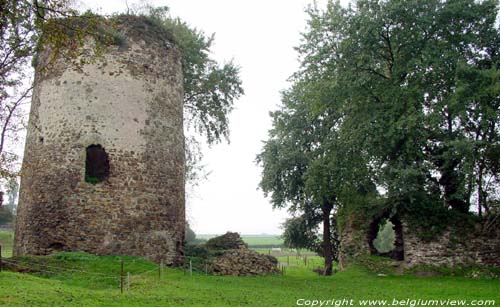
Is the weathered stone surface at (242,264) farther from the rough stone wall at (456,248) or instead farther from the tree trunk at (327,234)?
the tree trunk at (327,234)

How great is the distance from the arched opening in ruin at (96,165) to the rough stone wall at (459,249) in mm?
12563

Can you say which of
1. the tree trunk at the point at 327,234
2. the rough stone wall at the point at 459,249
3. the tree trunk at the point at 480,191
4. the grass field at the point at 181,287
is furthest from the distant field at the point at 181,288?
the tree trunk at the point at 327,234

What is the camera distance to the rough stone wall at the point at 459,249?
19.5 meters

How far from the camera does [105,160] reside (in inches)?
724

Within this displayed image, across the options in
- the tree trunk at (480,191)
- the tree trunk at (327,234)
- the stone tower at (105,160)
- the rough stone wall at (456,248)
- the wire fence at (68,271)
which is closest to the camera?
the wire fence at (68,271)

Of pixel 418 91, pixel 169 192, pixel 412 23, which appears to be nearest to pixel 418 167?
pixel 418 91

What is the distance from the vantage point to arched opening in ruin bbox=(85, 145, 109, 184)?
712 inches

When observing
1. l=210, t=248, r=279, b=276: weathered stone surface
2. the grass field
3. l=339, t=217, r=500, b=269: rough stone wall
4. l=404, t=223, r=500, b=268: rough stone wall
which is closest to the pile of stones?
l=210, t=248, r=279, b=276: weathered stone surface

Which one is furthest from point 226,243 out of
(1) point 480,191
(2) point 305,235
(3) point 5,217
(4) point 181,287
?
(3) point 5,217

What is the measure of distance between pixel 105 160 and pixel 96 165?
0.58 metres

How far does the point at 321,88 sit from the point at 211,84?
872cm

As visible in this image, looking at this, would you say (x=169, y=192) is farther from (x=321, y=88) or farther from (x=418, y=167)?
(x=418, y=167)

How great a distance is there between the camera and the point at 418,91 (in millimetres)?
19000

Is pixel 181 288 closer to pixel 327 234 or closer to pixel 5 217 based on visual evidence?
pixel 327 234
